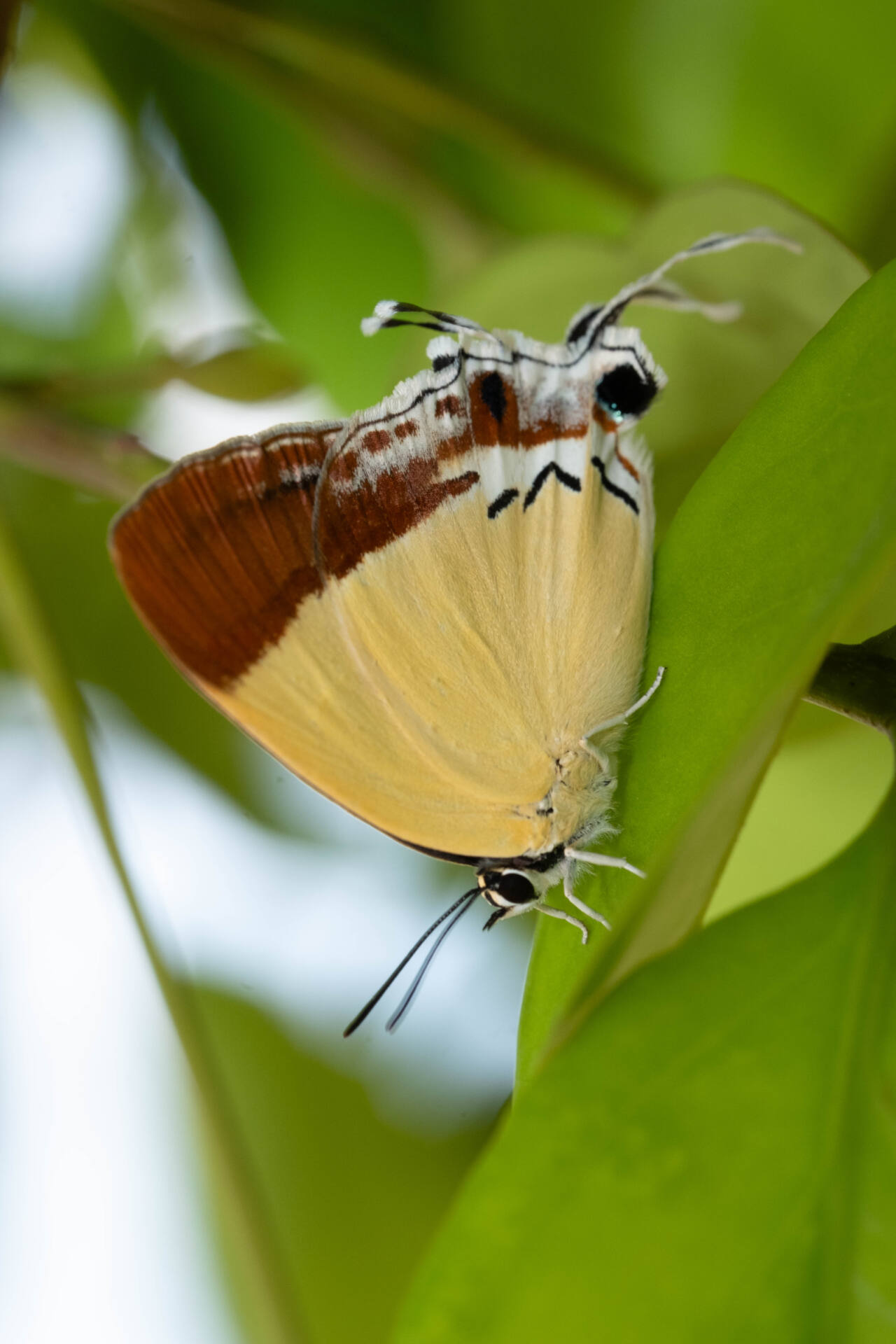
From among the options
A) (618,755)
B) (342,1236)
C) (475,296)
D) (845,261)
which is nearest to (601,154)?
(475,296)

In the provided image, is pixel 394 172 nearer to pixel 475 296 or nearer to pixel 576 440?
pixel 475 296

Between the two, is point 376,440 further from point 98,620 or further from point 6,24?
point 98,620

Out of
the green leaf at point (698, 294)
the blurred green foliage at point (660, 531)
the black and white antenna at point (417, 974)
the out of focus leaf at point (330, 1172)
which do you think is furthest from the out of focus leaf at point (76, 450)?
the out of focus leaf at point (330, 1172)

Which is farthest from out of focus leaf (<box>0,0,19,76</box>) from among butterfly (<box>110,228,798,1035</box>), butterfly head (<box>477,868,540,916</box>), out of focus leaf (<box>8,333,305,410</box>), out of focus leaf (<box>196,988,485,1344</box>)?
out of focus leaf (<box>196,988,485,1344</box>)

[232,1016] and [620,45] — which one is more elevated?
[620,45]

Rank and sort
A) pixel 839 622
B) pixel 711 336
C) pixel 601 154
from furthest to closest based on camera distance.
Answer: pixel 601 154, pixel 711 336, pixel 839 622

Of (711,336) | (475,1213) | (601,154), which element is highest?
(601,154)

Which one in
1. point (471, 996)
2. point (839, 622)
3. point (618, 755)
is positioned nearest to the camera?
point (839, 622)
